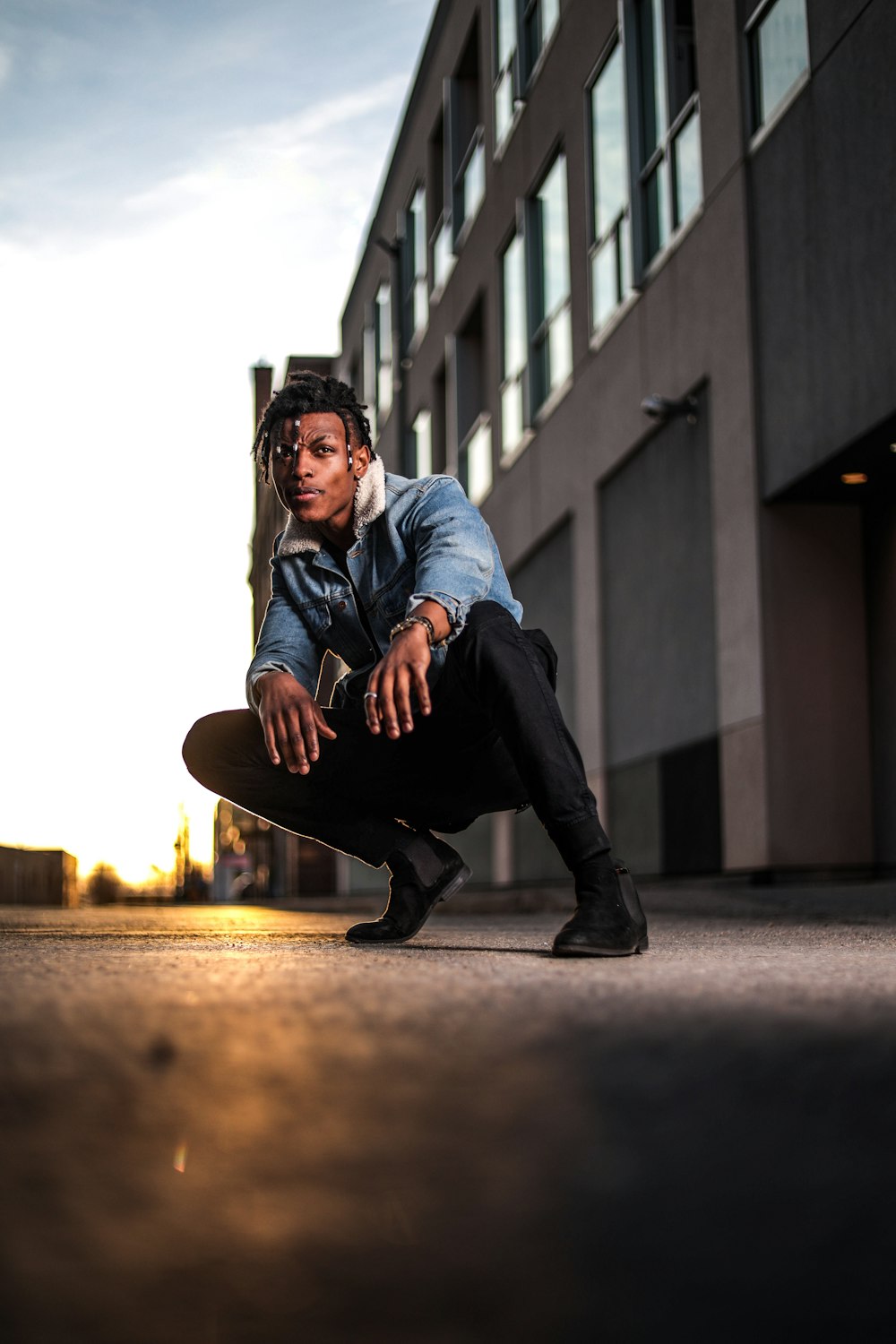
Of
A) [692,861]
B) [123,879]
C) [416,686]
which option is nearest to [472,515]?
[416,686]

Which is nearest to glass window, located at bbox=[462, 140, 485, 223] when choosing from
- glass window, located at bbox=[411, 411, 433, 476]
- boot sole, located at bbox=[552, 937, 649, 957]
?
glass window, located at bbox=[411, 411, 433, 476]

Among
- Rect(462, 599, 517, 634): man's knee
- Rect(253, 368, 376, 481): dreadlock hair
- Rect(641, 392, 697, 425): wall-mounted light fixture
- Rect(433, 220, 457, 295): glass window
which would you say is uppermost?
Rect(433, 220, 457, 295): glass window

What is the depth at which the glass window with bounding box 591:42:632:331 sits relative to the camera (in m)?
13.0

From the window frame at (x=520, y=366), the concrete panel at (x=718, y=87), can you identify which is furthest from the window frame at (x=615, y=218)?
the window frame at (x=520, y=366)

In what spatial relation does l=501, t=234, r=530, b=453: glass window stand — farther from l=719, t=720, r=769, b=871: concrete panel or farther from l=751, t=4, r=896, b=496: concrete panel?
l=719, t=720, r=769, b=871: concrete panel

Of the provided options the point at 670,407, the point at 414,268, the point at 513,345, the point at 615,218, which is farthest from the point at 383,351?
the point at 670,407

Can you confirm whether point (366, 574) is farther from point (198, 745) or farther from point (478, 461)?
point (478, 461)

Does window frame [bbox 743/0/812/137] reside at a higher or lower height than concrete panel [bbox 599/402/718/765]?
higher

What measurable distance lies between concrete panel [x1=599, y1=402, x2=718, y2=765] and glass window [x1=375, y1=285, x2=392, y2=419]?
1200 centimetres

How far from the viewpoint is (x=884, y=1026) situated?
1.35 m

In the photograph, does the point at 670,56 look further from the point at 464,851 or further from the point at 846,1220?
the point at 846,1220

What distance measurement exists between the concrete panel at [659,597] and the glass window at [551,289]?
207 cm

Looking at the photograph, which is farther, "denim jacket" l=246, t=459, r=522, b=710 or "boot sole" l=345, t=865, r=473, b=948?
"denim jacket" l=246, t=459, r=522, b=710

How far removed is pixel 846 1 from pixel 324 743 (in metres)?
7.13
